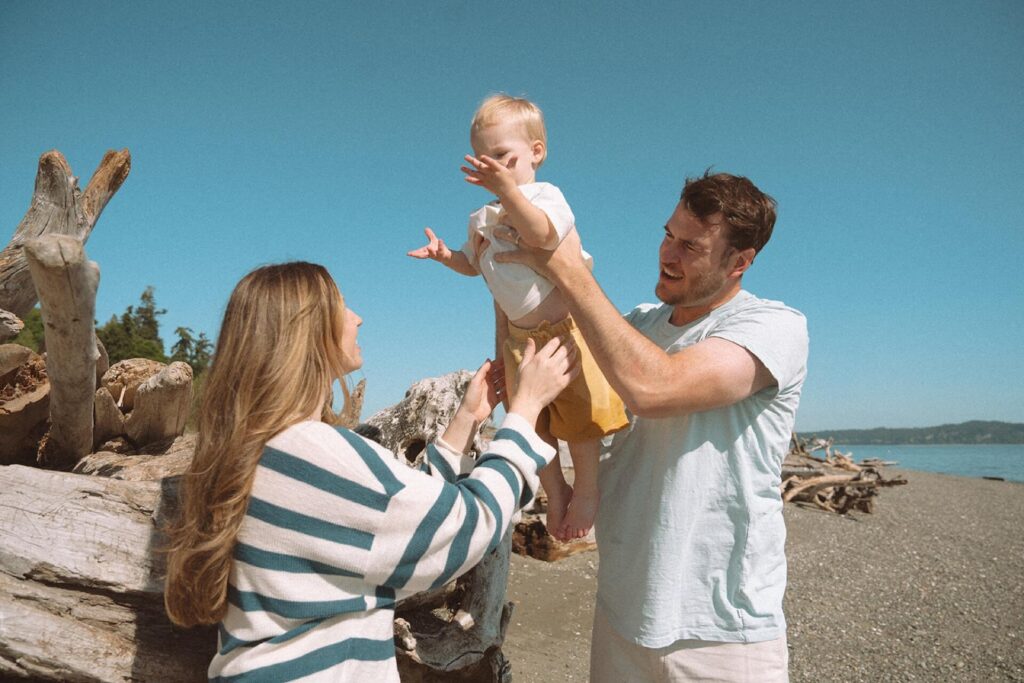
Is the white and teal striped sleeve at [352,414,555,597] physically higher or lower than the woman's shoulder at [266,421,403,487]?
lower

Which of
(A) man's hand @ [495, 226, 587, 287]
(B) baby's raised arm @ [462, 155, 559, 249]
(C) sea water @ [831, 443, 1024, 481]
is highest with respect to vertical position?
(B) baby's raised arm @ [462, 155, 559, 249]

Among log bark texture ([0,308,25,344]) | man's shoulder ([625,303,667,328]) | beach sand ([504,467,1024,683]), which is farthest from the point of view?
beach sand ([504,467,1024,683])

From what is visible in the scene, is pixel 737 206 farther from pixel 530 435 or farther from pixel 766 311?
pixel 530 435

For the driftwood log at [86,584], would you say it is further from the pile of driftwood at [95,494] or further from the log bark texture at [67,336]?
the log bark texture at [67,336]

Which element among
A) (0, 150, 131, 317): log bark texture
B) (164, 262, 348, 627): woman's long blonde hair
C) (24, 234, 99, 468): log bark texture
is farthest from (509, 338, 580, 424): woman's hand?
(0, 150, 131, 317): log bark texture

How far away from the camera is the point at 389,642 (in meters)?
2.03

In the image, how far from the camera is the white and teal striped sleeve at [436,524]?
73.7 inches

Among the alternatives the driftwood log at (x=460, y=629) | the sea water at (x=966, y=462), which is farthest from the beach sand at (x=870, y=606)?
the sea water at (x=966, y=462)

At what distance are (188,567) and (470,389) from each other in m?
1.22

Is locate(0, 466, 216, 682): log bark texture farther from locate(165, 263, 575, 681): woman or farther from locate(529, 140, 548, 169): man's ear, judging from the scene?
locate(529, 140, 548, 169): man's ear

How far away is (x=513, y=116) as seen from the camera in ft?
10.8

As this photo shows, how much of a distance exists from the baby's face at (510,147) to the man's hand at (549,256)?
38cm

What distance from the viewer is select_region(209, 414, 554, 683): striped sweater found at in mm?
1843

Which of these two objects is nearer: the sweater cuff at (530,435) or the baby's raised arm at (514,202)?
the sweater cuff at (530,435)
